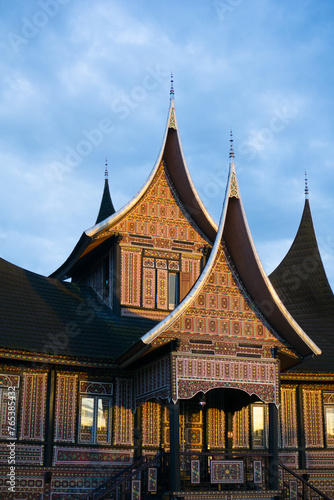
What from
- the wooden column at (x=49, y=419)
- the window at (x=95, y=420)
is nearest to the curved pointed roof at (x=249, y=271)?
the window at (x=95, y=420)

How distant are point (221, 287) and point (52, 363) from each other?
15.6 ft

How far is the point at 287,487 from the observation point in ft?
68.4

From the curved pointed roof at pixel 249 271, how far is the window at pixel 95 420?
432 centimetres

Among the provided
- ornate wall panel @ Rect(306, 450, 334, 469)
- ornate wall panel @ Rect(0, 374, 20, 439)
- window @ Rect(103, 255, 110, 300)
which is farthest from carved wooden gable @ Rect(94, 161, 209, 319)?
ornate wall panel @ Rect(306, 450, 334, 469)

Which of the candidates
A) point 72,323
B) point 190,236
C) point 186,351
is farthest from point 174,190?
point 186,351

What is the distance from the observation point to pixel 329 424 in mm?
23000

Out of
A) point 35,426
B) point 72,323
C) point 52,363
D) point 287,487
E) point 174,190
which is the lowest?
point 287,487

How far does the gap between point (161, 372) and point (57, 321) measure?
3.63 metres

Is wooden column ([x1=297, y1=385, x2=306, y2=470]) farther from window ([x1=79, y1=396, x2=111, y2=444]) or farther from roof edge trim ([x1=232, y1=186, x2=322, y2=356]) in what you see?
window ([x1=79, y1=396, x2=111, y2=444])

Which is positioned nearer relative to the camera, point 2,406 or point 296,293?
point 2,406

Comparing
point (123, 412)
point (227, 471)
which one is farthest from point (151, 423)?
point (227, 471)

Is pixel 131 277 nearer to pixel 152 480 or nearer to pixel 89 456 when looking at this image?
pixel 89 456

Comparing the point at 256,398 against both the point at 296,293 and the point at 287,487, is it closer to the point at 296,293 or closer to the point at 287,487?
the point at 287,487

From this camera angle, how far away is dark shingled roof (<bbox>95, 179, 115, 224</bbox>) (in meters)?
28.9
